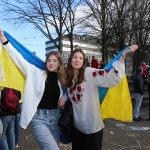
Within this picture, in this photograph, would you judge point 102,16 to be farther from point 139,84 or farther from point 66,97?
point 66,97

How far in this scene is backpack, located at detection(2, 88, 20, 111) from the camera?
6684 millimetres

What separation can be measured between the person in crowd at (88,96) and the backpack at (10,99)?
184cm

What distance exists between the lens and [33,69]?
17.6 feet

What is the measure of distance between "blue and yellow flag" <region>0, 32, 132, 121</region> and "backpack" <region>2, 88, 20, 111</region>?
3.44 ft

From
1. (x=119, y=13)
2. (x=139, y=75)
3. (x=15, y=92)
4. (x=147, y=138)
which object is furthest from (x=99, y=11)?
(x=15, y=92)

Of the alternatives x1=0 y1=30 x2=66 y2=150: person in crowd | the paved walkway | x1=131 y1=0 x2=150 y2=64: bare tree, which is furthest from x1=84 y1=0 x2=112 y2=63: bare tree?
x1=0 y1=30 x2=66 y2=150: person in crowd

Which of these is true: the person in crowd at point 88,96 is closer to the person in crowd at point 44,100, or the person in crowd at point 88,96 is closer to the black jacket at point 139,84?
the person in crowd at point 44,100

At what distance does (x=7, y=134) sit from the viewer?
7.00 m

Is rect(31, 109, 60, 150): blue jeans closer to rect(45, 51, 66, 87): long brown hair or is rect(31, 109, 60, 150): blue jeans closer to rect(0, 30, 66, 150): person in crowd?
rect(0, 30, 66, 150): person in crowd

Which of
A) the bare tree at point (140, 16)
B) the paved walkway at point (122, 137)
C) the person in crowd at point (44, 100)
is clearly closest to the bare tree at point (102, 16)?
the bare tree at point (140, 16)

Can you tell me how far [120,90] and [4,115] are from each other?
7.11ft

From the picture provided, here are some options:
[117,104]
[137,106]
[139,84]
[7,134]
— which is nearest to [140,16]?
[139,84]

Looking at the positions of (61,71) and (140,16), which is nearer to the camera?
(61,71)

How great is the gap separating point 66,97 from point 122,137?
459 cm
